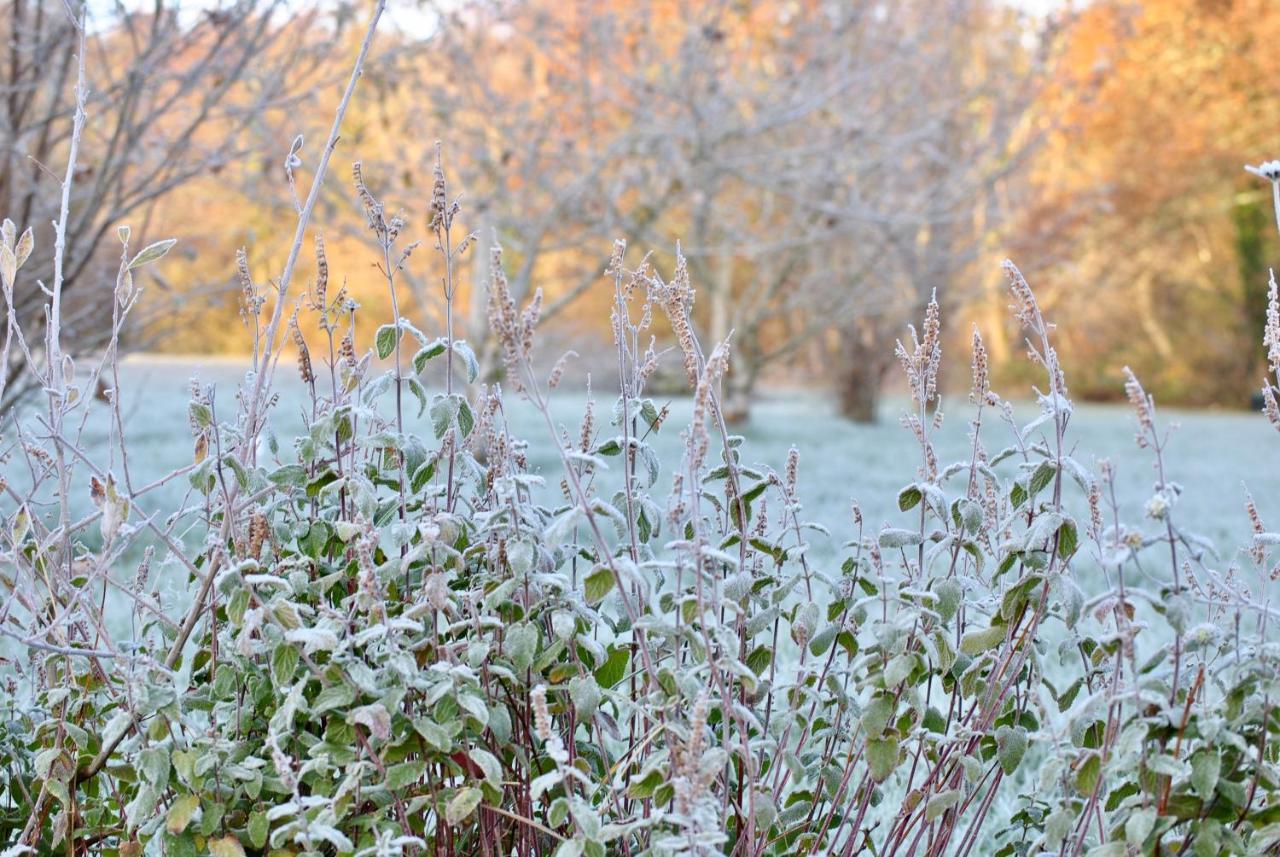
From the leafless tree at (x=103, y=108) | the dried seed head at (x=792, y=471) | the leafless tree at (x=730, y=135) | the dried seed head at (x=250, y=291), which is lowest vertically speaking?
the dried seed head at (x=792, y=471)

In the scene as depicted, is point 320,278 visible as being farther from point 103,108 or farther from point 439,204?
point 103,108

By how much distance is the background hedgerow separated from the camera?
1169 millimetres

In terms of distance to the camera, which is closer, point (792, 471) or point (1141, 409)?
point (1141, 409)

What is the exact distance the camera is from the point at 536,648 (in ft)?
4.31

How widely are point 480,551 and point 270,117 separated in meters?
8.54

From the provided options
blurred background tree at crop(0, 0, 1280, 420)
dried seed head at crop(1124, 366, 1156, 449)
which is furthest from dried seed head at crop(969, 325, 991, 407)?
blurred background tree at crop(0, 0, 1280, 420)

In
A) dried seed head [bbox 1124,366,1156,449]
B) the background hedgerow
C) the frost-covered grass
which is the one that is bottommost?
the frost-covered grass

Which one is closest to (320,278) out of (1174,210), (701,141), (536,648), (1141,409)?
(536,648)

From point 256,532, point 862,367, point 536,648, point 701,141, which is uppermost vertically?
point 701,141

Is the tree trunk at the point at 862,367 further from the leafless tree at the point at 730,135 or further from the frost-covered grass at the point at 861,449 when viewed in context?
the frost-covered grass at the point at 861,449

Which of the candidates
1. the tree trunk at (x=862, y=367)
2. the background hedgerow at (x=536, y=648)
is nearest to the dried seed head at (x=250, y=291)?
the background hedgerow at (x=536, y=648)

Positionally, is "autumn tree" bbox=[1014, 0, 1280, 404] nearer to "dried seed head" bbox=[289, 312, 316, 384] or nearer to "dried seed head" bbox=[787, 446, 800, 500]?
"dried seed head" bbox=[787, 446, 800, 500]

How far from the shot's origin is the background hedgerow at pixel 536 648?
117 centimetres

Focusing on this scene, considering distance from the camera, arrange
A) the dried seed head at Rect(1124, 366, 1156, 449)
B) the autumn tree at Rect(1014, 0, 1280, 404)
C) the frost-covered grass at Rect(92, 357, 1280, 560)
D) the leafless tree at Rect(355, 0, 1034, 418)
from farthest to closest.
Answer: the autumn tree at Rect(1014, 0, 1280, 404) < the leafless tree at Rect(355, 0, 1034, 418) < the frost-covered grass at Rect(92, 357, 1280, 560) < the dried seed head at Rect(1124, 366, 1156, 449)
